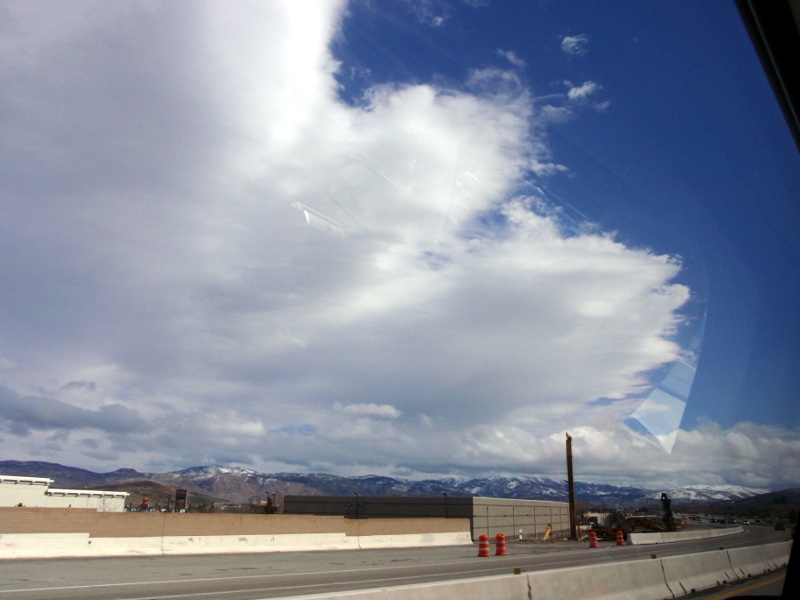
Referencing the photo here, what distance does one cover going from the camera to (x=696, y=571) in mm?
16984

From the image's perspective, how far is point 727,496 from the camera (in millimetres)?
9422

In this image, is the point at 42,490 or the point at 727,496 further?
the point at 42,490

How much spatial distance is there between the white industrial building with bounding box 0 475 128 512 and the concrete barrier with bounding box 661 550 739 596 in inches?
2450

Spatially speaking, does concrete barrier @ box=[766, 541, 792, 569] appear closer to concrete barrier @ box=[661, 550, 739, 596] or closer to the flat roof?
concrete barrier @ box=[661, 550, 739, 596]

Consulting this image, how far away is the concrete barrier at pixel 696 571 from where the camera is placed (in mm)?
15648

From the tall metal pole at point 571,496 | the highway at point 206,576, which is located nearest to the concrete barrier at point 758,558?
the highway at point 206,576

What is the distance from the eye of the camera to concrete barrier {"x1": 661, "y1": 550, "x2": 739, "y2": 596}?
15.6 metres

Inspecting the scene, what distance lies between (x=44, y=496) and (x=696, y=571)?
241 ft

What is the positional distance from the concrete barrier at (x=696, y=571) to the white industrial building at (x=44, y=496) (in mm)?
62225

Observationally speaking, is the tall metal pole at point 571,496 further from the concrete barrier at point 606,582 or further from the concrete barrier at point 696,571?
the concrete barrier at point 606,582

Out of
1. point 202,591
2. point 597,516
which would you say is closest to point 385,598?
point 202,591

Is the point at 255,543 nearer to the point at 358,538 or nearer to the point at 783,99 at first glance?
the point at 358,538

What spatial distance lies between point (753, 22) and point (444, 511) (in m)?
83.0

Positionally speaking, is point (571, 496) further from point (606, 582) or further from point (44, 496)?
point (606, 582)
